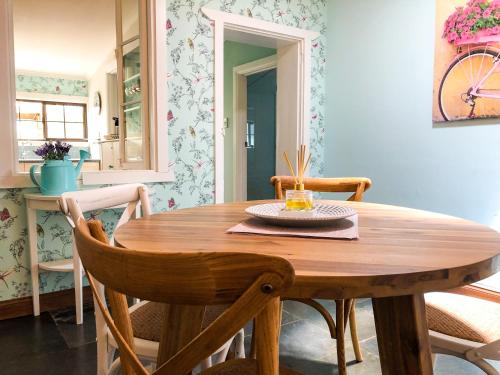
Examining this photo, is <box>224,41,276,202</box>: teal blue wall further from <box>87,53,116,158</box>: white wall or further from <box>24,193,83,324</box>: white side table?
<box>24,193,83,324</box>: white side table

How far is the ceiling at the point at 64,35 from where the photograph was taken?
4.60 meters

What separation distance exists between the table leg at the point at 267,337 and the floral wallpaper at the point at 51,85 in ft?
26.3

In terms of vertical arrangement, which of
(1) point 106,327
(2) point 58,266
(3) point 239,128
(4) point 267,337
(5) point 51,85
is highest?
(5) point 51,85

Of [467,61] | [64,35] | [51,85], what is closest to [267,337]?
[467,61]

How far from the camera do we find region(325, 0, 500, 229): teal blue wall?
2.45 metres

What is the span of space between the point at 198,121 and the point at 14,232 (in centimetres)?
134

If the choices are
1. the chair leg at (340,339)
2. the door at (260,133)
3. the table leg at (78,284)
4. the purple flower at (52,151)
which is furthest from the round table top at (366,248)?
the door at (260,133)

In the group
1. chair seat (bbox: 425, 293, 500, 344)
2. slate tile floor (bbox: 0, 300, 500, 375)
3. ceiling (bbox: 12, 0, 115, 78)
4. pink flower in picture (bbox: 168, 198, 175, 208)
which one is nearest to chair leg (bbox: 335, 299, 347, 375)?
slate tile floor (bbox: 0, 300, 500, 375)

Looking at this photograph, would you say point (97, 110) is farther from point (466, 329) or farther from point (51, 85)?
point (466, 329)

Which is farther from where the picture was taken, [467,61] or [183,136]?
[183,136]

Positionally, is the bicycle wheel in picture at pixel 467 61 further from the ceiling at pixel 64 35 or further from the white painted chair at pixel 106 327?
the ceiling at pixel 64 35

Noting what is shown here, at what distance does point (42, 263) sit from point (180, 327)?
5.97 feet

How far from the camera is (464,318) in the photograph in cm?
106

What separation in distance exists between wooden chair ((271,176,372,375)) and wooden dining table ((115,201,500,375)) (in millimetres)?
554
